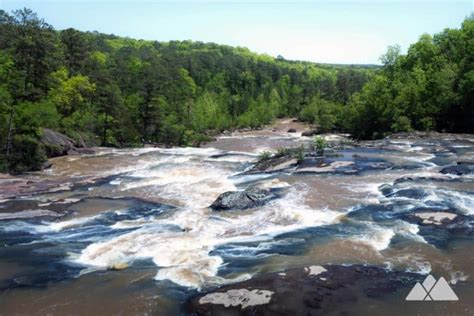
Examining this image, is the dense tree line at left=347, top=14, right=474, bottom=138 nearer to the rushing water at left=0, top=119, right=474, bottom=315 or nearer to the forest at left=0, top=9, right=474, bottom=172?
the forest at left=0, top=9, right=474, bottom=172

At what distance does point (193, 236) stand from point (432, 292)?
8.55 meters

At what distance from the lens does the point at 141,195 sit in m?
24.9

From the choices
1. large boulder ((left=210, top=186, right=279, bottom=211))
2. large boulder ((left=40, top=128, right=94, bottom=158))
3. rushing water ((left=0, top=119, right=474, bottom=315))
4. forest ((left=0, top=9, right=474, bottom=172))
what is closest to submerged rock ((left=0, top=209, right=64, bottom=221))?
rushing water ((left=0, top=119, right=474, bottom=315))

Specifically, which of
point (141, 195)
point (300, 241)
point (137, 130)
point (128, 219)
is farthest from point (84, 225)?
point (137, 130)

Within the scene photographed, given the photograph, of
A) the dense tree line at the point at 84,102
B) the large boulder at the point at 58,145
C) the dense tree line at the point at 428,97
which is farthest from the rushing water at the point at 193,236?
the dense tree line at the point at 428,97

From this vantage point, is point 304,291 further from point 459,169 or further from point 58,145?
point 58,145

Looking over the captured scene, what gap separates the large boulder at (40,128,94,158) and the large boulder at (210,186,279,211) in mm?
24284

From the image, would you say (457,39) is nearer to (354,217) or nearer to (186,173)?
(186,173)

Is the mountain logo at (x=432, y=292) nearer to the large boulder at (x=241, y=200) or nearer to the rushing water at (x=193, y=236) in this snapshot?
the rushing water at (x=193, y=236)

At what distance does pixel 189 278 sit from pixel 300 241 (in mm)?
4878

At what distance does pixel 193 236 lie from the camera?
1716 centimetres

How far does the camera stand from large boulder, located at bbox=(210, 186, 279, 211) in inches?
825

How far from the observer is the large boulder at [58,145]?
131ft

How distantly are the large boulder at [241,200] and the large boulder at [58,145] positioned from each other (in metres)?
24.3
